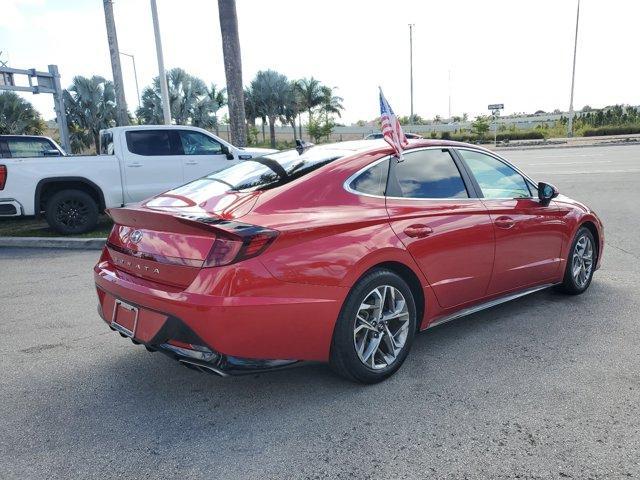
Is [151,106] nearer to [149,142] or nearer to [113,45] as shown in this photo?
[113,45]

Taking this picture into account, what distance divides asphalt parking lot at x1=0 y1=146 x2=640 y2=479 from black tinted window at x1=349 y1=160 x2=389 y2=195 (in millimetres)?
1269

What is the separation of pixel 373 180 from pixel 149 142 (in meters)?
7.26

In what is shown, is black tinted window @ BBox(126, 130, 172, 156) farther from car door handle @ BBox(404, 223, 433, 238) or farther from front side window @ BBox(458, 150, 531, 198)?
car door handle @ BBox(404, 223, 433, 238)

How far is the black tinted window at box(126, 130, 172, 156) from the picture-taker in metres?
9.48

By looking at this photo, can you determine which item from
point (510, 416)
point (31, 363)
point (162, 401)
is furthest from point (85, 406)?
point (510, 416)

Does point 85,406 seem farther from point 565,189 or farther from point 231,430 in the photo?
point 565,189

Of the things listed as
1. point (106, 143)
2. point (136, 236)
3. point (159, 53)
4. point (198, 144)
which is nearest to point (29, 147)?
point (106, 143)

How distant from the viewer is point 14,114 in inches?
1410

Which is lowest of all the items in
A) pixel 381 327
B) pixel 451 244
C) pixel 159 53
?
pixel 381 327

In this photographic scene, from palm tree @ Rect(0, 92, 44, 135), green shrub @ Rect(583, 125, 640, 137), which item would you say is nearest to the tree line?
palm tree @ Rect(0, 92, 44, 135)

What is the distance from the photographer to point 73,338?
13.9ft

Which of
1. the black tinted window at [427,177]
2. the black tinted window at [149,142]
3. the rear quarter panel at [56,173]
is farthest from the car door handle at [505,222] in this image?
the black tinted window at [149,142]

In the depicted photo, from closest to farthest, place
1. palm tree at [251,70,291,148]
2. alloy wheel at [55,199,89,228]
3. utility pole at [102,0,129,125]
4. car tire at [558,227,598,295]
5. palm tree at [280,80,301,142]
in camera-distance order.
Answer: car tire at [558,227,598,295]
alloy wheel at [55,199,89,228]
utility pole at [102,0,129,125]
palm tree at [251,70,291,148]
palm tree at [280,80,301,142]

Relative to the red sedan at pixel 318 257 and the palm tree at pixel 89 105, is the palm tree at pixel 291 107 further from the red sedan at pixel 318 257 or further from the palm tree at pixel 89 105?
the red sedan at pixel 318 257
